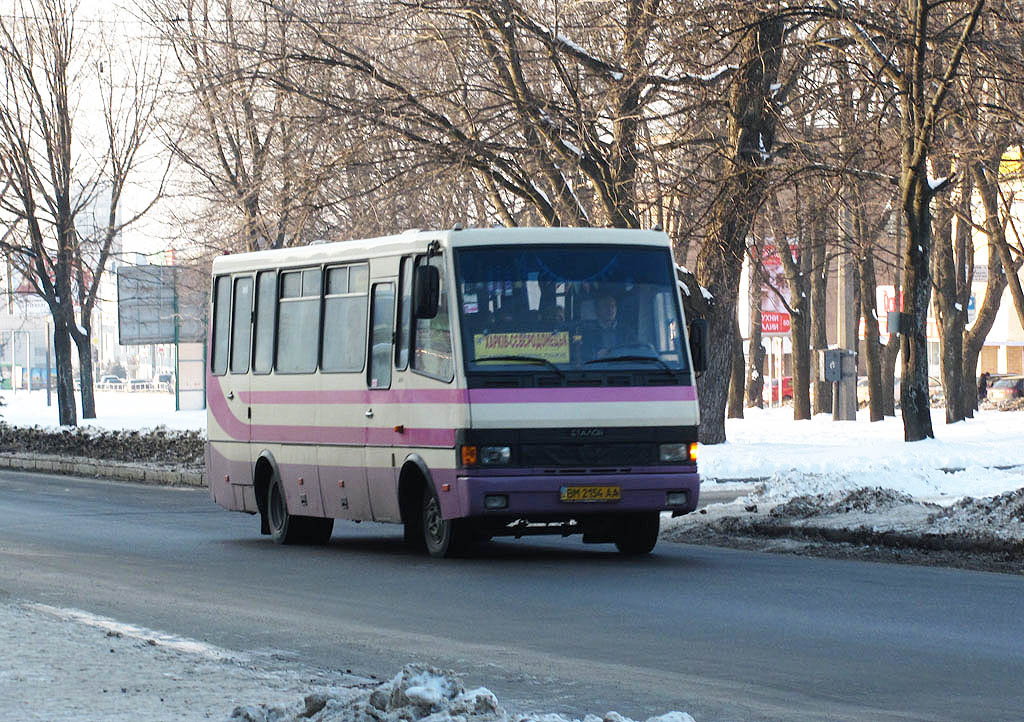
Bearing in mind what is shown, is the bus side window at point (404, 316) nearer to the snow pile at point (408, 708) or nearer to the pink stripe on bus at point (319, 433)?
the pink stripe on bus at point (319, 433)

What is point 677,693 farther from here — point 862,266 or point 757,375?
point 757,375

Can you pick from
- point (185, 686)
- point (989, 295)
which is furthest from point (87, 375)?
point (185, 686)

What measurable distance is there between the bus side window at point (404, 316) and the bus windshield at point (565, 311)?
69 centimetres

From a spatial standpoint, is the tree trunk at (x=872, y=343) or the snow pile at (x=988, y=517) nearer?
the snow pile at (x=988, y=517)

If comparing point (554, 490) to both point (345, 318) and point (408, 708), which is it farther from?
point (408, 708)

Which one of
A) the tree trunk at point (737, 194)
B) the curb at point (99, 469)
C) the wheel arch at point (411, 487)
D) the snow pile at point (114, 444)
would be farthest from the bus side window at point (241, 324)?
the snow pile at point (114, 444)

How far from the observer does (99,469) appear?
32.5m

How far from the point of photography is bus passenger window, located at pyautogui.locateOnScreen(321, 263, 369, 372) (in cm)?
1653

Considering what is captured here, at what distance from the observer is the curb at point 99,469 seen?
29.3m

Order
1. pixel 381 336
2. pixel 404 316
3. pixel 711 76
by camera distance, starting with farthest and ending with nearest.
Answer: pixel 711 76 < pixel 381 336 < pixel 404 316

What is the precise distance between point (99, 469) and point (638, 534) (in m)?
18.4

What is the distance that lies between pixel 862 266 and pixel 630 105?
67.0 feet

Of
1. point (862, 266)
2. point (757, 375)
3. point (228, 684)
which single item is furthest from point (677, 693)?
point (757, 375)

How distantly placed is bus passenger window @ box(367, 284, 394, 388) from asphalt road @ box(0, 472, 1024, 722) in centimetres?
155
